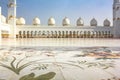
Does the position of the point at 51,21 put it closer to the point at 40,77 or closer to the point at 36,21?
the point at 36,21

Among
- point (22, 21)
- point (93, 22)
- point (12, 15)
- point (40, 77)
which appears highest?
point (12, 15)

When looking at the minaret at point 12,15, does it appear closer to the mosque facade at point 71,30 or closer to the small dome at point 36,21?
the mosque facade at point 71,30

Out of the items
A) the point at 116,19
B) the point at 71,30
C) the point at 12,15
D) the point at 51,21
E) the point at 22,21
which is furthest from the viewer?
the point at 51,21

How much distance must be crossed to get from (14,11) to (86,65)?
60.7ft

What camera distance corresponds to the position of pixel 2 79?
172 cm

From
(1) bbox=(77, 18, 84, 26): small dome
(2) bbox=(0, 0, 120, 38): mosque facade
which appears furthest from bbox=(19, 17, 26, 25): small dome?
(1) bbox=(77, 18, 84, 26): small dome

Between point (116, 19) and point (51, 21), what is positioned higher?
point (51, 21)

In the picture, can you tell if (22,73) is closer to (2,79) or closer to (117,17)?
(2,79)

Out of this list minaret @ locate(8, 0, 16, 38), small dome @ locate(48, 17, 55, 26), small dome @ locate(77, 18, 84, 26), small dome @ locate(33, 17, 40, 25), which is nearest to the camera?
minaret @ locate(8, 0, 16, 38)

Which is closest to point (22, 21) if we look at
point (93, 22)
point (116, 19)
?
point (93, 22)

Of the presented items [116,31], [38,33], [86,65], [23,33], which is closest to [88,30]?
[116,31]

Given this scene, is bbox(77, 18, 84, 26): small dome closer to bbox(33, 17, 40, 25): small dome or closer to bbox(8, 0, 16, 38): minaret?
bbox(33, 17, 40, 25): small dome

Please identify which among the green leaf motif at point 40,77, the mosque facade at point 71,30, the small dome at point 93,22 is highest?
the small dome at point 93,22

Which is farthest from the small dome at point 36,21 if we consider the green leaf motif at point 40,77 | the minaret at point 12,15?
the green leaf motif at point 40,77
